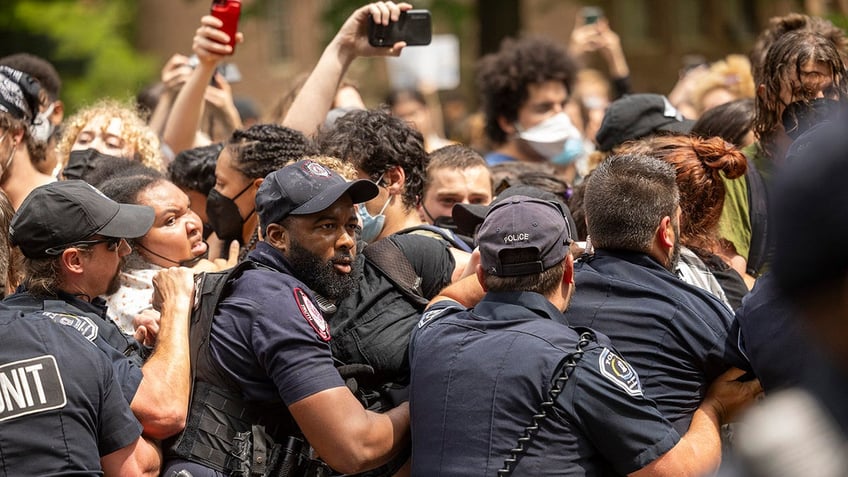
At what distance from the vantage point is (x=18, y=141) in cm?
549

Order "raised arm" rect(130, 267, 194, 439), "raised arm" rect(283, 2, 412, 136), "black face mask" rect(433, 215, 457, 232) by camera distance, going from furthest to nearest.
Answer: "raised arm" rect(283, 2, 412, 136), "black face mask" rect(433, 215, 457, 232), "raised arm" rect(130, 267, 194, 439)

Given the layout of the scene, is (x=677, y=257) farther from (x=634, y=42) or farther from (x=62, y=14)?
(x=62, y=14)

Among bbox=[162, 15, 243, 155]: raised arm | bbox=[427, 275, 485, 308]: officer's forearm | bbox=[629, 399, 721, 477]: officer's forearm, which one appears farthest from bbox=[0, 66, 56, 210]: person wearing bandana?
bbox=[629, 399, 721, 477]: officer's forearm

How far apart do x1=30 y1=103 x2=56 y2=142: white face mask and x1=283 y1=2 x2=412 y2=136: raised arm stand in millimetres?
1354

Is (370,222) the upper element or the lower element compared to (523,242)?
lower

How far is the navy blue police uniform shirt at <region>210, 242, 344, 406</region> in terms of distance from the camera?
3.52 metres

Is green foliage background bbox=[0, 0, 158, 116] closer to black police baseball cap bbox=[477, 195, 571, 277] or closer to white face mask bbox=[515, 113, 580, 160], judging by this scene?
white face mask bbox=[515, 113, 580, 160]

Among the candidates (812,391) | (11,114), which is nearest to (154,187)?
(11,114)

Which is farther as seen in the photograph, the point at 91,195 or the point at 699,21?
the point at 699,21

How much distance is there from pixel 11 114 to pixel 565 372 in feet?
11.5

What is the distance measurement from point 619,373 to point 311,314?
1046 mm

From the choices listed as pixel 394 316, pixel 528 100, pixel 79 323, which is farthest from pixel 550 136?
pixel 79 323

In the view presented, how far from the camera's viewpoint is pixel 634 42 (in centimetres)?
3203

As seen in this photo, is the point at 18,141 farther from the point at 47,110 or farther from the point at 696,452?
the point at 696,452
